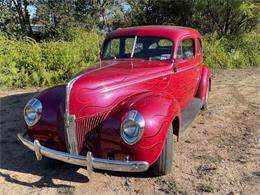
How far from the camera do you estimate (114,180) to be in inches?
172

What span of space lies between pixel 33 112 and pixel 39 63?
236 inches

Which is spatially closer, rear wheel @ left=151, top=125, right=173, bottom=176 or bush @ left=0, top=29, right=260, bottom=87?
rear wheel @ left=151, top=125, right=173, bottom=176

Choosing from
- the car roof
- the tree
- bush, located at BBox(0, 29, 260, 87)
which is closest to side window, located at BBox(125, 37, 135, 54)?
the car roof

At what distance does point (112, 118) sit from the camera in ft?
13.3

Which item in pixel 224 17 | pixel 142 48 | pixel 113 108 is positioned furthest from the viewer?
pixel 224 17

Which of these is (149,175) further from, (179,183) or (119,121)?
(119,121)

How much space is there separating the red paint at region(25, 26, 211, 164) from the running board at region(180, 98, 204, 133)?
585mm

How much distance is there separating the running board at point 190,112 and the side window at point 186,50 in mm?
839

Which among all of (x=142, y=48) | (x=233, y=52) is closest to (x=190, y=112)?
(x=142, y=48)

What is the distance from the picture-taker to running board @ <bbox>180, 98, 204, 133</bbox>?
5.39 m

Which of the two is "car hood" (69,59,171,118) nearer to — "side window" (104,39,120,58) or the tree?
"side window" (104,39,120,58)

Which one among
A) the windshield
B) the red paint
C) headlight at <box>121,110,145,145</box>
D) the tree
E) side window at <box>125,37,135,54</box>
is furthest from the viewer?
the tree

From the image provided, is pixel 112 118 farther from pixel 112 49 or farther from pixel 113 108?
pixel 112 49

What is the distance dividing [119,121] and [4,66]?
707cm
